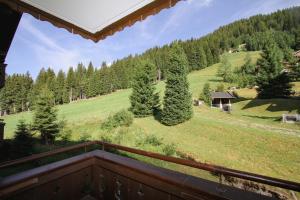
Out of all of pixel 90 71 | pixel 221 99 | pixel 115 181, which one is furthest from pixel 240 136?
pixel 90 71

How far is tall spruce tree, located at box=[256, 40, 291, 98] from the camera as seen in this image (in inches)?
1049

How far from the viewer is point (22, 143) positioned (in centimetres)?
1216

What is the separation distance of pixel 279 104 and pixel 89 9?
87.9 ft

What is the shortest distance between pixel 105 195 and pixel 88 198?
0.26 metres

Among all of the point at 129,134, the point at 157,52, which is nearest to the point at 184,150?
the point at 129,134

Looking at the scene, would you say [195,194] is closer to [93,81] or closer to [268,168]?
[268,168]

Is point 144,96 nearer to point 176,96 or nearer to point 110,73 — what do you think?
point 176,96

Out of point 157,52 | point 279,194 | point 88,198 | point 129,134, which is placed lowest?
point 279,194

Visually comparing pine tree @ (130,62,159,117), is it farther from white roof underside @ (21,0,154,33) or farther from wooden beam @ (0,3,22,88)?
white roof underside @ (21,0,154,33)

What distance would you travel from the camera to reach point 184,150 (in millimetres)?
14672

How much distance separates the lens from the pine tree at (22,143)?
11758 millimetres

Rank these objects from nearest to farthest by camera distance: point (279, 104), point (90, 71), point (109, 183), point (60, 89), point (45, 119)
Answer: point (109, 183), point (45, 119), point (279, 104), point (60, 89), point (90, 71)

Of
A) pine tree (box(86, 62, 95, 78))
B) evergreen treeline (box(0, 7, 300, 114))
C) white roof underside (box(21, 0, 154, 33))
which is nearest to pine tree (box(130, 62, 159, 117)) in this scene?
evergreen treeline (box(0, 7, 300, 114))

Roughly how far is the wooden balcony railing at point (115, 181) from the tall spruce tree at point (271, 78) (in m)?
29.6
